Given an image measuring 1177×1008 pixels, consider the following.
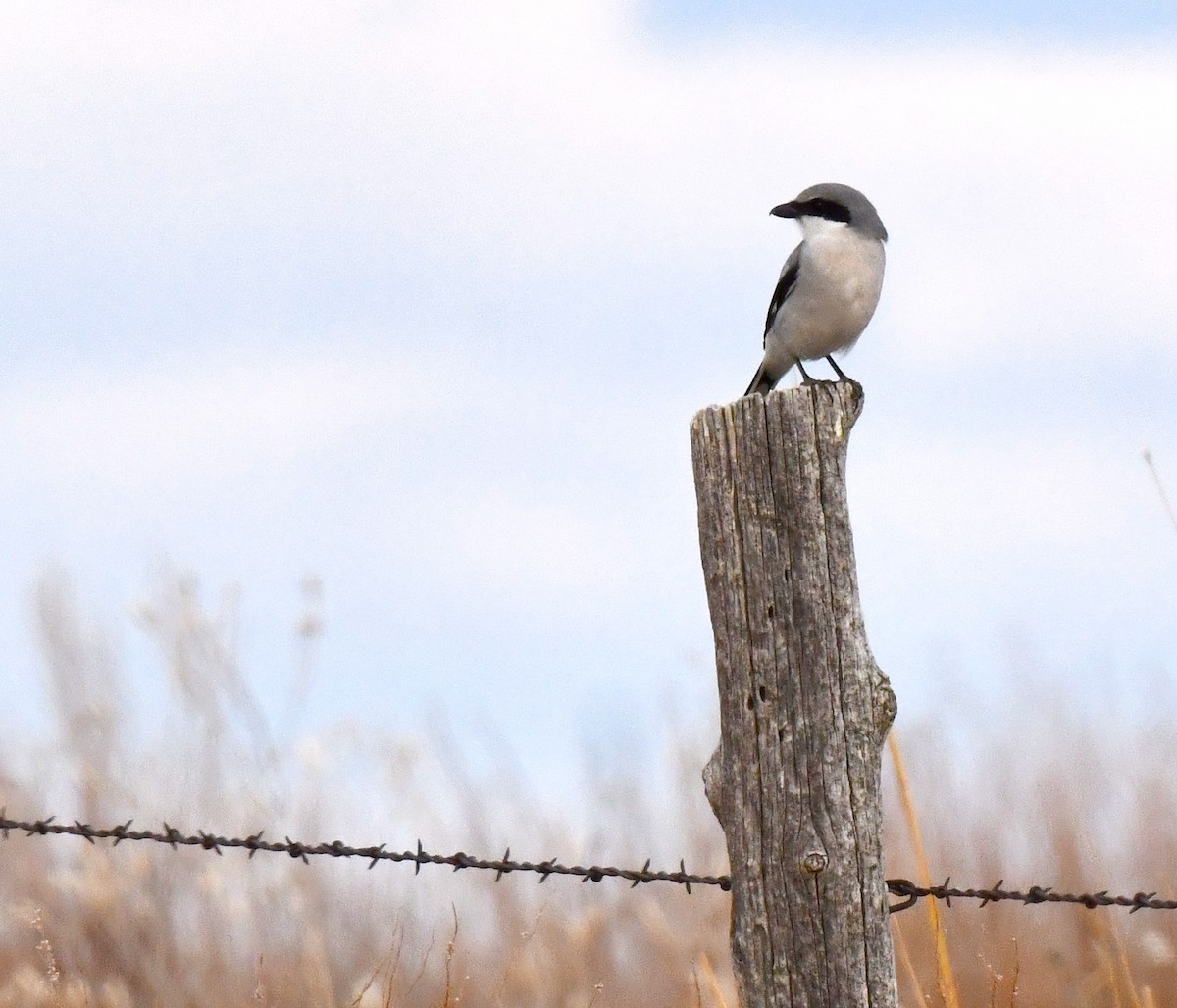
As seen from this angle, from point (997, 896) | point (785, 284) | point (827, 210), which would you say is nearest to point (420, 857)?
point (997, 896)

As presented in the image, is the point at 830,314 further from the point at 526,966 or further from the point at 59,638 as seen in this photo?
the point at 59,638

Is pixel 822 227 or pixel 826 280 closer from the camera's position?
pixel 826 280

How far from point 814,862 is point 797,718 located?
0.78 ft

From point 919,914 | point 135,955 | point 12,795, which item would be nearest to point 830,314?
→ point 919,914

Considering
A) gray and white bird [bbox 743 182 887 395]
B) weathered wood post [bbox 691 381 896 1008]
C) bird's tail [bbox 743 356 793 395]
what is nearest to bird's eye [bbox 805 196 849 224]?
gray and white bird [bbox 743 182 887 395]

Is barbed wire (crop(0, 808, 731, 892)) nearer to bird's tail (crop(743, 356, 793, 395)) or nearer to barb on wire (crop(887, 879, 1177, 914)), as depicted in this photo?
barb on wire (crop(887, 879, 1177, 914))

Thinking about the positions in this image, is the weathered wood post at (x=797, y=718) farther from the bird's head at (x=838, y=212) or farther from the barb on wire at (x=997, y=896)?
the bird's head at (x=838, y=212)

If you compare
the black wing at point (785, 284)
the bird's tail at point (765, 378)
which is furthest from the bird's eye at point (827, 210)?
the bird's tail at point (765, 378)

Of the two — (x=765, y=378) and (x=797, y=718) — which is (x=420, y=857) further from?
(x=765, y=378)

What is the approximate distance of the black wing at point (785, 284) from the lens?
5.28 metres

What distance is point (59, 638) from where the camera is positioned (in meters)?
6.51

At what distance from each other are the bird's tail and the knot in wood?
3258 mm

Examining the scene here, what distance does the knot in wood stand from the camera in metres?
2.47

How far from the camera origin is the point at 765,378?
18.7 feet
